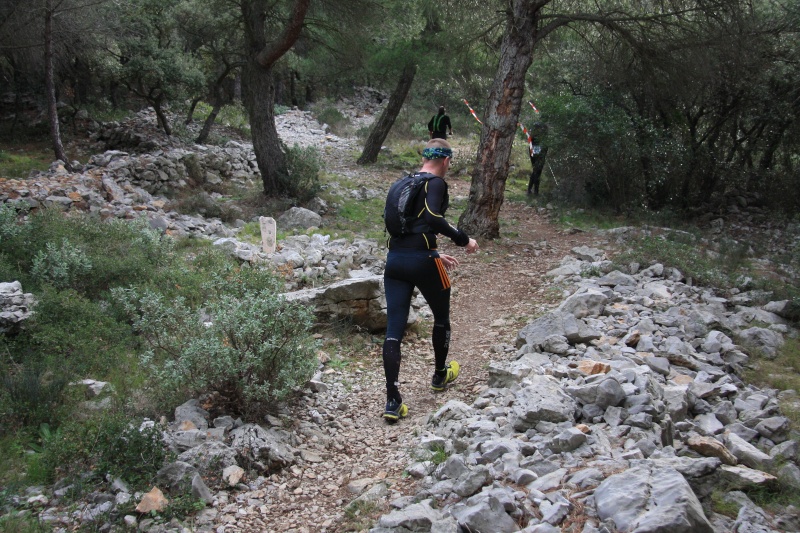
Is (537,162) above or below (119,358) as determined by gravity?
above

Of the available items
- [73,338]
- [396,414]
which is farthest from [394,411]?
[73,338]

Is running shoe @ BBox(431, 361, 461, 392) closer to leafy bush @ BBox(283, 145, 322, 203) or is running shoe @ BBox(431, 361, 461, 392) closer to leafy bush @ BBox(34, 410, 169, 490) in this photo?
leafy bush @ BBox(34, 410, 169, 490)

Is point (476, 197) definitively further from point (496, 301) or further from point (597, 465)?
point (597, 465)

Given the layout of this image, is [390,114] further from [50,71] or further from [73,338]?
[73,338]

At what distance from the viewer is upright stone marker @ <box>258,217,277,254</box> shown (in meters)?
7.94

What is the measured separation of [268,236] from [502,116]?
4090 mm

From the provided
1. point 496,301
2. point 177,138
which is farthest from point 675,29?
point 177,138

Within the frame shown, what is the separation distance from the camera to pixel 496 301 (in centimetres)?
714

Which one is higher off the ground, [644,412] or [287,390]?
[644,412]

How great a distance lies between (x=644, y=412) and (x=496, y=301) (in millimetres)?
3801

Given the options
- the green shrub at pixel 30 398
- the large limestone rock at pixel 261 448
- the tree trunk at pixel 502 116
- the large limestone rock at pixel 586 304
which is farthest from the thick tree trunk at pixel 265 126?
the large limestone rock at pixel 261 448

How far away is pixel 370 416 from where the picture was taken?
14.6ft

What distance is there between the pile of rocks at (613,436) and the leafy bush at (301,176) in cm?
734

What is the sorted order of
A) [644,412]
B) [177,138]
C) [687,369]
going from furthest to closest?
1. [177,138]
2. [687,369]
3. [644,412]
